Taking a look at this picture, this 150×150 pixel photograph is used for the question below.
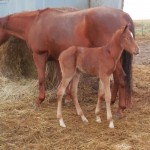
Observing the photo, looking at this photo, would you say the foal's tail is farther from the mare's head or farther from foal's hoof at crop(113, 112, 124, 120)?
the mare's head

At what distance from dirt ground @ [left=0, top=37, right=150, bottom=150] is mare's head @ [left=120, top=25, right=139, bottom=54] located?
1.12 metres

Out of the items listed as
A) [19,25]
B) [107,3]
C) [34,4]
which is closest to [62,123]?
[19,25]

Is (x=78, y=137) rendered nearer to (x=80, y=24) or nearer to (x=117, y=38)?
(x=117, y=38)

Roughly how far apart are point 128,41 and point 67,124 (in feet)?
4.99

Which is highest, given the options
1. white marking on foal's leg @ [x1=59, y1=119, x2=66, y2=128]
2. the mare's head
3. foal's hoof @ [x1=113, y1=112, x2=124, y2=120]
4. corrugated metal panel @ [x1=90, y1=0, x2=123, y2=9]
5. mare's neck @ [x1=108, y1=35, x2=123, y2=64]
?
the mare's head

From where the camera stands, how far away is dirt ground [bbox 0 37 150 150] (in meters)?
3.91

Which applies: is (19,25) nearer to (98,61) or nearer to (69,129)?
(98,61)

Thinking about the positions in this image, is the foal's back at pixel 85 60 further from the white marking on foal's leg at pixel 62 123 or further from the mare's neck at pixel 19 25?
the mare's neck at pixel 19 25

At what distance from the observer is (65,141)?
402 cm

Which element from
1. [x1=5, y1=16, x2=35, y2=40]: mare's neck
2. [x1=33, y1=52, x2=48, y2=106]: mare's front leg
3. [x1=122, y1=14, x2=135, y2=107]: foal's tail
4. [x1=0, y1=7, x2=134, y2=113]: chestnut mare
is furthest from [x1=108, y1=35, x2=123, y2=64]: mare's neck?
[x1=5, y1=16, x2=35, y2=40]: mare's neck

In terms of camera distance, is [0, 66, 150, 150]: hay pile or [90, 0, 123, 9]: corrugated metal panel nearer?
[0, 66, 150, 150]: hay pile

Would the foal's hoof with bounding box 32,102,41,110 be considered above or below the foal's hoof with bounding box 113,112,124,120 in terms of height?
below

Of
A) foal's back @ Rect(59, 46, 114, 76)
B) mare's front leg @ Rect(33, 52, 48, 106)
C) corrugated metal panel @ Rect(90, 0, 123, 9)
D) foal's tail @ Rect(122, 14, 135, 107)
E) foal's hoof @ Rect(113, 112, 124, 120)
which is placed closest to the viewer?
foal's back @ Rect(59, 46, 114, 76)

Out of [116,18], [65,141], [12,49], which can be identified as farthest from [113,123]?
[12,49]
